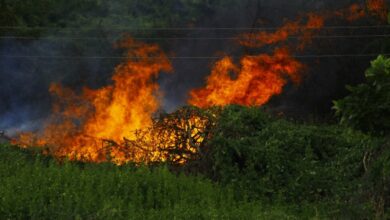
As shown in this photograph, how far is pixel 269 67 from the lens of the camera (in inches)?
1142

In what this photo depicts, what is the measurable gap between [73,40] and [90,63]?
1.73 m

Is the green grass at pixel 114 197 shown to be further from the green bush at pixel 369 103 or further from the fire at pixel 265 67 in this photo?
the fire at pixel 265 67

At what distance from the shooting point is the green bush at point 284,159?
55.5 feet

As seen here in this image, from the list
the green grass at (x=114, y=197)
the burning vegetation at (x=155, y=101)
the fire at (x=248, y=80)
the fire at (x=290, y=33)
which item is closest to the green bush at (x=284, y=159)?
the green grass at (x=114, y=197)

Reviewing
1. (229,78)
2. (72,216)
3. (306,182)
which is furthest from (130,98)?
(72,216)

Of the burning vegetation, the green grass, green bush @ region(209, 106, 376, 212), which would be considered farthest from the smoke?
the green grass

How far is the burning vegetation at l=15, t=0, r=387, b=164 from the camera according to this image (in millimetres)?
19312

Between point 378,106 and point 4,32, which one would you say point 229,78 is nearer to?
point 4,32

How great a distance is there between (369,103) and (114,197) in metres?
6.86

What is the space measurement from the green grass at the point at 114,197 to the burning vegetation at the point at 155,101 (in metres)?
2.32

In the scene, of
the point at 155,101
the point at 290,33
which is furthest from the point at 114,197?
the point at 290,33

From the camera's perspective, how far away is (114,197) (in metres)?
13.8

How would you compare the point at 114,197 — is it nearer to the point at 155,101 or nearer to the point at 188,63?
the point at 155,101

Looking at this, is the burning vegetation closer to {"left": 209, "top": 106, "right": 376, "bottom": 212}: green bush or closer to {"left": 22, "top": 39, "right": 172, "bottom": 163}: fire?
{"left": 22, "top": 39, "right": 172, "bottom": 163}: fire
